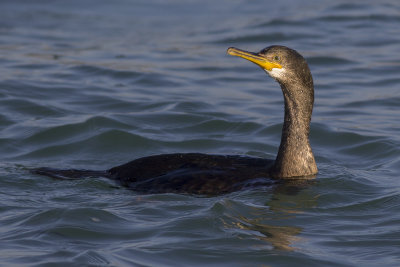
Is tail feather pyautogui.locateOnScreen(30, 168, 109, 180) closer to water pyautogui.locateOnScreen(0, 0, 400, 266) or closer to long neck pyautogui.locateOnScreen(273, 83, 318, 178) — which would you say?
water pyautogui.locateOnScreen(0, 0, 400, 266)

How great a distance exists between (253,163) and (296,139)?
42 cm

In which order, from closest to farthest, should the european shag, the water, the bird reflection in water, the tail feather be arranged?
the water < the bird reflection in water < the european shag < the tail feather

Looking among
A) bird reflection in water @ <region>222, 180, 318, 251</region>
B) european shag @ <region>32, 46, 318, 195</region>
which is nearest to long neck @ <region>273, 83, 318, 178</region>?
european shag @ <region>32, 46, 318, 195</region>

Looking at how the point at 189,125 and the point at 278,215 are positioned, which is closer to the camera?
the point at 278,215

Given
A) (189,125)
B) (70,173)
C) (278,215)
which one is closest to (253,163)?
(278,215)

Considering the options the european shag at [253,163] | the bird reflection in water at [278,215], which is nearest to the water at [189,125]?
the bird reflection in water at [278,215]

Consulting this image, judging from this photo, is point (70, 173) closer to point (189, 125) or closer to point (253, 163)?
point (253, 163)

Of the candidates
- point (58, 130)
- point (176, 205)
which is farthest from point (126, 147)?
point (176, 205)

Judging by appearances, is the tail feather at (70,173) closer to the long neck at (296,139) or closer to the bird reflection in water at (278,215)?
the bird reflection in water at (278,215)

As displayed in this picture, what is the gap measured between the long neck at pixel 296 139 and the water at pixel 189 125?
198 millimetres

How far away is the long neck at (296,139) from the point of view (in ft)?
22.9

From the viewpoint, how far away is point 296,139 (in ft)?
23.2

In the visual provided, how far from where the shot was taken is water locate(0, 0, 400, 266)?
19.5 feet

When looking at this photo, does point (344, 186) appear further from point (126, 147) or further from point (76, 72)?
point (76, 72)
